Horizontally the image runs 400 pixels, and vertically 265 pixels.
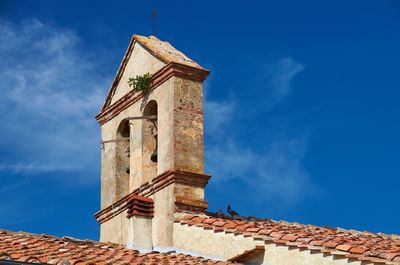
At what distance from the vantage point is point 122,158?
19.3m

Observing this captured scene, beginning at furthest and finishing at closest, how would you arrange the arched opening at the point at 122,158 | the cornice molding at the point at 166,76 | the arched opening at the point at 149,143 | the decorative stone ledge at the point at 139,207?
the arched opening at the point at 122,158
the arched opening at the point at 149,143
the cornice molding at the point at 166,76
the decorative stone ledge at the point at 139,207

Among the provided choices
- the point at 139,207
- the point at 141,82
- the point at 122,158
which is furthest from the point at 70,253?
the point at 122,158

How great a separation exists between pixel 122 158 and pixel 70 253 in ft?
16.2

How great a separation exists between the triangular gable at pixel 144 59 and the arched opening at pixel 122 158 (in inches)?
22.4

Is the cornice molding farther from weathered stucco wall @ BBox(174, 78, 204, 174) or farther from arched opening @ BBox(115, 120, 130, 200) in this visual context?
arched opening @ BBox(115, 120, 130, 200)

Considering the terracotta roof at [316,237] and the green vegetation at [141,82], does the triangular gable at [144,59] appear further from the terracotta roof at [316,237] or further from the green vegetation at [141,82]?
the terracotta roof at [316,237]

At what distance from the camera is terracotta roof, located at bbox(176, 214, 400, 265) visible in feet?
46.6

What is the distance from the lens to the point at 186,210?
1728 centimetres

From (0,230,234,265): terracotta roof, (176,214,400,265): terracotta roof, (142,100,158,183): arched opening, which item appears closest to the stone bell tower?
(142,100,158,183): arched opening

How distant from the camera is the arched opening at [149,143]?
1845cm

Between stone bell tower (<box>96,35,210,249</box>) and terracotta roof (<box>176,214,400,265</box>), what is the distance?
0.49 m

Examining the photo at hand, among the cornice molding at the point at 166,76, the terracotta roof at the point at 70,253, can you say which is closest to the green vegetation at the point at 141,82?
the cornice molding at the point at 166,76

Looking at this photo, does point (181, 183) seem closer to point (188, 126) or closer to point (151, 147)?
point (188, 126)

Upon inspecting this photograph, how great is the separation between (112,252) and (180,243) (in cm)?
181
